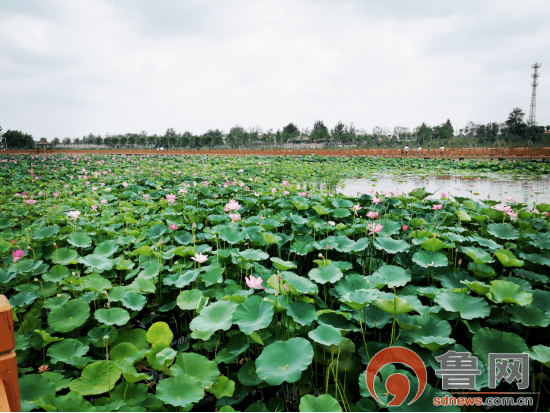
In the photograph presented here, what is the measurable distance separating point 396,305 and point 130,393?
3.51ft

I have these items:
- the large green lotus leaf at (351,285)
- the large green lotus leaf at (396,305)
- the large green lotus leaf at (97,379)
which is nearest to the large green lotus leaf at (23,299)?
the large green lotus leaf at (97,379)

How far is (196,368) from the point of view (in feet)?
3.78

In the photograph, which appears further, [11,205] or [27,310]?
[11,205]

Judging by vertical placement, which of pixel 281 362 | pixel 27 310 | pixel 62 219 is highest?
pixel 62 219

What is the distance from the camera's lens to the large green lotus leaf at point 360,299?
129 centimetres

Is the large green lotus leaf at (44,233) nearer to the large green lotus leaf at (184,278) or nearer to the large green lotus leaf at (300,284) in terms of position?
the large green lotus leaf at (184,278)

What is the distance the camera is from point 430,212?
3268mm

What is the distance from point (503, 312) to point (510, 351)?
337mm

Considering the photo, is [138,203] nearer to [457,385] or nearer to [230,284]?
[230,284]

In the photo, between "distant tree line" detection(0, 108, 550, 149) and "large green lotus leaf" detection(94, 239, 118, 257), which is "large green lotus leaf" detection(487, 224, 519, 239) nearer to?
"large green lotus leaf" detection(94, 239, 118, 257)

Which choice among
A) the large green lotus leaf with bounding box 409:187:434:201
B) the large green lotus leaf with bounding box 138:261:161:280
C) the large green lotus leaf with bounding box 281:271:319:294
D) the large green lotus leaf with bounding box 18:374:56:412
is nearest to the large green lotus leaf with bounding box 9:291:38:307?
the large green lotus leaf with bounding box 138:261:161:280

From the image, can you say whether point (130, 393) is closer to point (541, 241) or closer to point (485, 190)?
point (541, 241)

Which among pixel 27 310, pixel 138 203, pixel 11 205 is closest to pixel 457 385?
pixel 27 310

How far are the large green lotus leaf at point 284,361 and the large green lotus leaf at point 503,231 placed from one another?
197 centimetres
